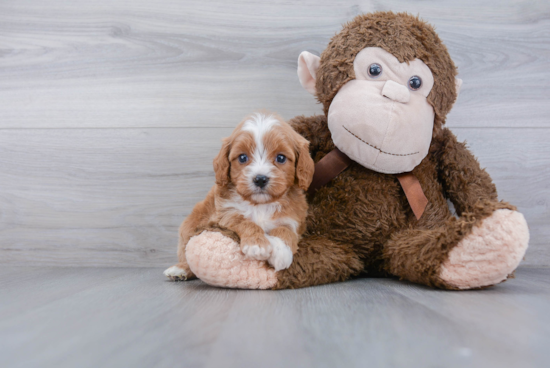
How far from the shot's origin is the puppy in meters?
1.08

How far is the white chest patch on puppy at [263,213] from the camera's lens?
1.16 m

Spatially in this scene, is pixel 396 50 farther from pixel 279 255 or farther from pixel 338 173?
Answer: pixel 279 255

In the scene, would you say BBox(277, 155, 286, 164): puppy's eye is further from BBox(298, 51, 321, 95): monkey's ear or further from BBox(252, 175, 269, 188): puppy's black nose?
BBox(298, 51, 321, 95): monkey's ear

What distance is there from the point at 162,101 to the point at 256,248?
927 millimetres

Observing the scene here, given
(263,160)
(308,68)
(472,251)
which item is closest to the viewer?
(472,251)

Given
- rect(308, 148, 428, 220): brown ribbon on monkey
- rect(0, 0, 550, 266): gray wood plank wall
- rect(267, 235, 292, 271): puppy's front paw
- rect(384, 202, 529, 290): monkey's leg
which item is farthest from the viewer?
rect(0, 0, 550, 266): gray wood plank wall

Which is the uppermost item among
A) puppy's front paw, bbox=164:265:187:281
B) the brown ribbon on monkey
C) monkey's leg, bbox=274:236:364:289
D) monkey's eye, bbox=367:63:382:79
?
monkey's eye, bbox=367:63:382:79

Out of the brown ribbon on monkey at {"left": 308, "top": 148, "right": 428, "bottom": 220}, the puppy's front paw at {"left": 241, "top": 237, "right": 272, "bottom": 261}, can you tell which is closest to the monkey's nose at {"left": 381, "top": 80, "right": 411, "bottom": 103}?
the brown ribbon on monkey at {"left": 308, "top": 148, "right": 428, "bottom": 220}

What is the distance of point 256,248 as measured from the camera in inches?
40.1

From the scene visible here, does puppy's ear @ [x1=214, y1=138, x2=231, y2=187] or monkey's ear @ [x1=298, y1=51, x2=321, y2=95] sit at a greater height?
monkey's ear @ [x1=298, y1=51, x2=321, y2=95]

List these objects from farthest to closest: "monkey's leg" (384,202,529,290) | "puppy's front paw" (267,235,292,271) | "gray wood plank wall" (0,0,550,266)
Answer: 1. "gray wood plank wall" (0,0,550,266)
2. "puppy's front paw" (267,235,292,271)
3. "monkey's leg" (384,202,529,290)

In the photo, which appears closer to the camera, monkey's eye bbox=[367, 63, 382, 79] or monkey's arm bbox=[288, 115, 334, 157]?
monkey's eye bbox=[367, 63, 382, 79]

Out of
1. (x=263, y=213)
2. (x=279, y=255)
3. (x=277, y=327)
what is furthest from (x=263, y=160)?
(x=277, y=327)

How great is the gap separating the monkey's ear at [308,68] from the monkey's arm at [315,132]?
4.1 inches
